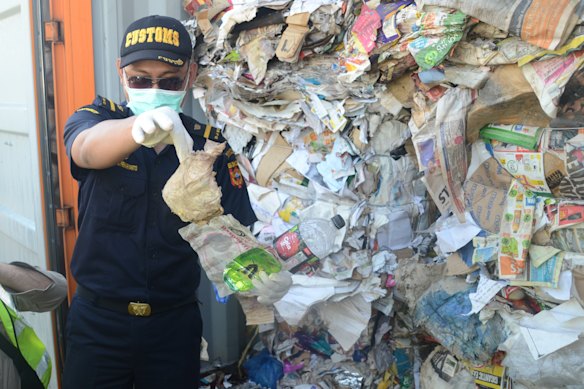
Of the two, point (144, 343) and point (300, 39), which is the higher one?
point (300, 39)

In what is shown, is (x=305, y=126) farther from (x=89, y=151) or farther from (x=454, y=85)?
(x=89, y=151)

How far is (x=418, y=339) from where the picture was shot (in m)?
2.38

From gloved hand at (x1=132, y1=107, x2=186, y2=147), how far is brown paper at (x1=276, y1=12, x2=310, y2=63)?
1192 mm

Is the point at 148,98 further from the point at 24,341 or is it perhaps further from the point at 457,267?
the point at 457,267

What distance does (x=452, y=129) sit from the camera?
74.5 inches

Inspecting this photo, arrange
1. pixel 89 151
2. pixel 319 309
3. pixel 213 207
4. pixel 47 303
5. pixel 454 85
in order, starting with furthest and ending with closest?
pixel 319 309
pixel 454 85
pixel 47 303
pixel 89 151
pixel 213 207

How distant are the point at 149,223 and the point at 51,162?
99 cm

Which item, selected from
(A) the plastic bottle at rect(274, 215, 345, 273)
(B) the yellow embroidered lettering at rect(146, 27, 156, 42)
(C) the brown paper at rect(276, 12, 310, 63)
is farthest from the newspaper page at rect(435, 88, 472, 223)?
(B) the yellow embroidered lettering at rect(146, 27, 156, 42)

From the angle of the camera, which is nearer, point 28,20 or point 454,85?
point 454,85

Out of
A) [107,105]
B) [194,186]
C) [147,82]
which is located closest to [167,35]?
[147,82]

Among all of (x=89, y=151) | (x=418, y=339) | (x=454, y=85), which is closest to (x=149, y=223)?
(x=89, y=151)

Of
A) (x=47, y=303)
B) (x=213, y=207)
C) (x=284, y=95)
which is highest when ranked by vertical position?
(x=284, y=95)

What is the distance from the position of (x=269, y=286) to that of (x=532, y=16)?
3.52 ft

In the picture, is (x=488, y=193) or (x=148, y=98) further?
(x=488, y=193)
